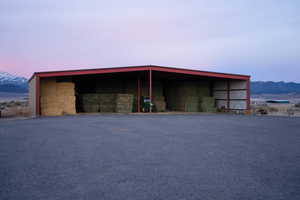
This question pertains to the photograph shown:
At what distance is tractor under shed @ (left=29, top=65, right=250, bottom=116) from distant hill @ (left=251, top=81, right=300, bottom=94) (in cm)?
16397

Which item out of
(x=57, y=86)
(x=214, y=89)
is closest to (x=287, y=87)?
(x=214, y=89)

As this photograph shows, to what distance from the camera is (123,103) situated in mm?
19953

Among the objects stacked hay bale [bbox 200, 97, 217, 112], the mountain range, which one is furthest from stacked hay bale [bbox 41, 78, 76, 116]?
the mountain range

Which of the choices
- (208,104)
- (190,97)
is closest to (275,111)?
(208,104)

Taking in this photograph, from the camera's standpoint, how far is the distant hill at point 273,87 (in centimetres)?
17375

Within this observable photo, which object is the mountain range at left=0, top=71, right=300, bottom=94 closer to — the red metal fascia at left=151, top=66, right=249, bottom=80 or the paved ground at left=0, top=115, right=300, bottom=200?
the red metal fascia at left=151, top=66, right=249, bottom=80

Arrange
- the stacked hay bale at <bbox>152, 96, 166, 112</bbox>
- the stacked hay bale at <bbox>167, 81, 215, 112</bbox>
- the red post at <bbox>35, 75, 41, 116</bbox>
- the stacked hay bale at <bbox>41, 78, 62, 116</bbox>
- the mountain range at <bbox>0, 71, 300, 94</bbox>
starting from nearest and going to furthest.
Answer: the red post at <bbox>35, 75, 41, 116</bbox>, the stacked hay bale at <bbox>41, 78, 62, 116</bbox>, the stacked hay bale at <bbox>167, 81, 215, 112</bbox>, the stacked hay bale at <bbox>152, 96, 166, 112</bbox>, the mountain range at <bbox>0, 71, 300, 94</bbox>

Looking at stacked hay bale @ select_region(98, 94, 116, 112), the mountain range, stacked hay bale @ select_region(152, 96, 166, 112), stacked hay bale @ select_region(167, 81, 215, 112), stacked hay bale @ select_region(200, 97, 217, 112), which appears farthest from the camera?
the mountain range

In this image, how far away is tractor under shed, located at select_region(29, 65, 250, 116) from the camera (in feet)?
57.9

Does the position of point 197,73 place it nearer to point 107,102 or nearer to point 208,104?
point 208,104

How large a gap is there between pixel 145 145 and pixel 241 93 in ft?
55.5

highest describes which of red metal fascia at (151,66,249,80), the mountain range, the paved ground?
the mountain range

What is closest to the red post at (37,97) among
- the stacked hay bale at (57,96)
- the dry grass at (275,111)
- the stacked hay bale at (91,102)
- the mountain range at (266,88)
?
the stacked hay bale at (57,96)

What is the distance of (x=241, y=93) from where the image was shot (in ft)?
70.3
